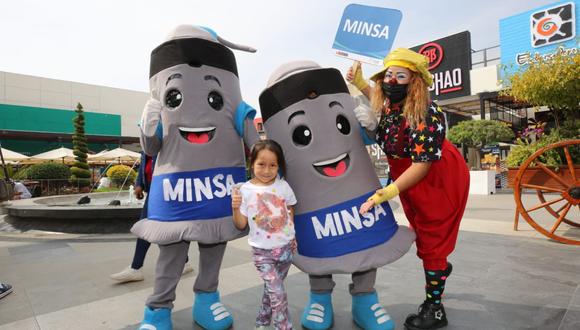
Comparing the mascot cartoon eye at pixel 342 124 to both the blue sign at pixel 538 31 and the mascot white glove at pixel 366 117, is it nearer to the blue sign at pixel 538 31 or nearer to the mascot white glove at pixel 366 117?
the mascot white glove at pixel 366 117

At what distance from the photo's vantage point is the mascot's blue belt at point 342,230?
2264 millimetres

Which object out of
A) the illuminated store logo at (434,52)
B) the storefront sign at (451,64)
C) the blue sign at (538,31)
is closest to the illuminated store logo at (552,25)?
the blue sign at (538,31)

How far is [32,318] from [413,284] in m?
3.05

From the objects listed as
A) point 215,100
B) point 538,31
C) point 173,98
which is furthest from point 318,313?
point 538,31

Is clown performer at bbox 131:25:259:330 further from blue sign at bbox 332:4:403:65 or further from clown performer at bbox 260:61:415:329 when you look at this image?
blue sign at bbox 332:4:403:65

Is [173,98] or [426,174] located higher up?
[173,98]

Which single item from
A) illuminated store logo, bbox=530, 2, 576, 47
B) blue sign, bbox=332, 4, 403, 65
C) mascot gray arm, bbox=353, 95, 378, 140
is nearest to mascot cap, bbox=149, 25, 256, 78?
mascot gray arm, bbox=353, 95, 378, 140

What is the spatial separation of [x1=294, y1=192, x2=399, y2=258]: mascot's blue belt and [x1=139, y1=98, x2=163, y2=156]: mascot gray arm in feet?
3.65

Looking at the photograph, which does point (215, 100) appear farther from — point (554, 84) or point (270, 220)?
point (554, 84)

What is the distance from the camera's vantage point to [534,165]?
4996 mm

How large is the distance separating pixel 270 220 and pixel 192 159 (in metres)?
0.75

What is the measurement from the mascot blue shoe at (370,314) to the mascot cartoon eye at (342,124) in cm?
104

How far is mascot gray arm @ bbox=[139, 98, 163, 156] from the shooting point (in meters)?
2.50

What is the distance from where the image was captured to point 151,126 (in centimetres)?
250
